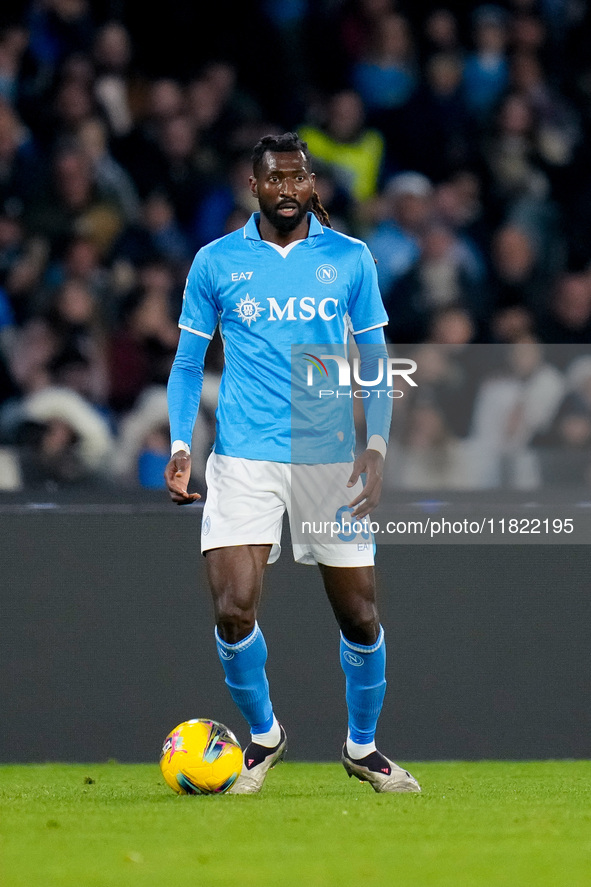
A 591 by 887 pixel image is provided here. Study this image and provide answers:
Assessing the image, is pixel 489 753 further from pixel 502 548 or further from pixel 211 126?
pixel 211 126

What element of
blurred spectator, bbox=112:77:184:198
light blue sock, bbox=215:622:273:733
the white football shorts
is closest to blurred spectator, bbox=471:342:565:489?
the white football shorts

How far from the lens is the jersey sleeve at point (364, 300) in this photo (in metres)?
4.80

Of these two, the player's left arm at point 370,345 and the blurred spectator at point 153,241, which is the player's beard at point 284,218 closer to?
the player's left arm at point 370,345

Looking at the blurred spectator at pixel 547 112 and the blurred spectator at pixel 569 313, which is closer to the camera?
the blurred spectator at pixel 569 313

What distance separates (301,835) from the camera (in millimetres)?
3686

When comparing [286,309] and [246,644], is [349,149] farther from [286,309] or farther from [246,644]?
[246,644]

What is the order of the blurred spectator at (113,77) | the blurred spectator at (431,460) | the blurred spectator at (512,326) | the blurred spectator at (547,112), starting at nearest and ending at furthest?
the blurred spectator at (431,460)
the blurred spectator at (512,326)
the blurred spectator at (113,77)
the blurred spectator at (547,112)

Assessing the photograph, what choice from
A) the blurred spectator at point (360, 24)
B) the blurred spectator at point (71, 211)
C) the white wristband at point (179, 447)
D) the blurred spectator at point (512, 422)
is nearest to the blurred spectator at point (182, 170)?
the blurred spectator at point (71, 211)

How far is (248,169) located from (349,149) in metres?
0.61

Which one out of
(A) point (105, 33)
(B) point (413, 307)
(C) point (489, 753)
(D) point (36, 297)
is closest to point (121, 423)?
(D) point (36, 297)

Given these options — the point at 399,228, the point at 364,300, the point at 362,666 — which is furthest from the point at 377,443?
the point at 399,228

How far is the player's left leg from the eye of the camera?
15.2ft

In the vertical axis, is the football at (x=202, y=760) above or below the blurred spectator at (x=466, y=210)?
below

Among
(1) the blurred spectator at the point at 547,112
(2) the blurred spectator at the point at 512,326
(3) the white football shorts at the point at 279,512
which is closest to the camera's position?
(3) the white football shorts at the point at 279,512
